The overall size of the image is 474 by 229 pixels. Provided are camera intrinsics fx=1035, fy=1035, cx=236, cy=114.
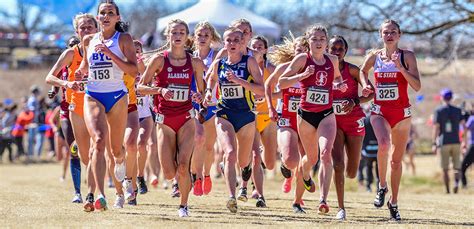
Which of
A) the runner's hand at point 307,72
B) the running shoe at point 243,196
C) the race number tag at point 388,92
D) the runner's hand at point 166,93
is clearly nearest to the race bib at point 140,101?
the running shoe at point 243,196

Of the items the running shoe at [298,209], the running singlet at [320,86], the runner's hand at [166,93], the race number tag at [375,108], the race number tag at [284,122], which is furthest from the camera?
the race number tag at [284,122]

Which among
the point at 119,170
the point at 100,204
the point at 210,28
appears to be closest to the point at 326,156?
the point at 119,170

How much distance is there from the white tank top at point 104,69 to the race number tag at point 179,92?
61 cm

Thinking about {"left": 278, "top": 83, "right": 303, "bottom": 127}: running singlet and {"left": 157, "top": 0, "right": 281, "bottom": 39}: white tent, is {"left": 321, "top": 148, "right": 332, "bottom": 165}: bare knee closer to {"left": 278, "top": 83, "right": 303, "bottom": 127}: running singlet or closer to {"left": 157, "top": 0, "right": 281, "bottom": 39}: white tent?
{"left": 278, "top": 83, "right": 303, "bottom": 127}: running singlet

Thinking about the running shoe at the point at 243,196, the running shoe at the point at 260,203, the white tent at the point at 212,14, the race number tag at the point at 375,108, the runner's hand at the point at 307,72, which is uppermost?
the white tent at the point at 212,14

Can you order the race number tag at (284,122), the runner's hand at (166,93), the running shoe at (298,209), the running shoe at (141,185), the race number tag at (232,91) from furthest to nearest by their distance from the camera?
the running shoe at (141,185) < the race number tag at (284,122) < the running shoe at (298,209) < the race number tag at (232,91) < the runner's hand at (166,93)

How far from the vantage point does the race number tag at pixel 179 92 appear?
10867 mm

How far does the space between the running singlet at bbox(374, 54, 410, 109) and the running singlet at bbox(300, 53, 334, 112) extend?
1.88ft

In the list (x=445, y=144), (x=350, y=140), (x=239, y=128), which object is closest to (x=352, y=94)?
(x=350, y=140)

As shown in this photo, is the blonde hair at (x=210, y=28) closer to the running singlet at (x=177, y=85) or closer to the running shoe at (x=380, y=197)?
the running singlet at (x=177, y=85)

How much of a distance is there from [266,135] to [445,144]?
8.49 meters

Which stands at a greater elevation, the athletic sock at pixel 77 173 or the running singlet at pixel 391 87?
the running singlet at pixel 391 87

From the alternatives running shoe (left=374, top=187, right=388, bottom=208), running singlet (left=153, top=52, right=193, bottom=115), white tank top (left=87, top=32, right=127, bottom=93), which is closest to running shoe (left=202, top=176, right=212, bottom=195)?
running shoe (left=374, top=187, right=388, bottom=208)

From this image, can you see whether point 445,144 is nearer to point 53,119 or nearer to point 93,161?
point 53,119
